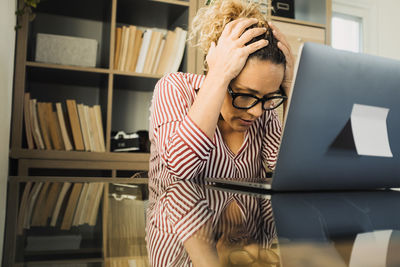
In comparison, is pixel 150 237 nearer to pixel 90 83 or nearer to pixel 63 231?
pixel 63 231

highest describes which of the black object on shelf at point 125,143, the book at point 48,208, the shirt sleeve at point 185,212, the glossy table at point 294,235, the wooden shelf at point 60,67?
the wooden shelf at point 60,67

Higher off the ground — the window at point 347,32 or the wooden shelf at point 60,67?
the window at point 347,32

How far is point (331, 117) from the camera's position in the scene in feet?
2.20

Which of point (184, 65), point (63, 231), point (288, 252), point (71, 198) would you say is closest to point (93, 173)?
point (184, 65)

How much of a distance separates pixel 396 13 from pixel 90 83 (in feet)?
9.78

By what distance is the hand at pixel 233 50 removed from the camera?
3.54 feet

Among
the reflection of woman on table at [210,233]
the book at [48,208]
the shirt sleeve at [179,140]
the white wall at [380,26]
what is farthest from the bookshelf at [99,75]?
the reflection of woman on table at [210,233]

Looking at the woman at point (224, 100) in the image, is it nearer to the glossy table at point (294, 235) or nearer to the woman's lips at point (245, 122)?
the woman's lips at point (245, 122)

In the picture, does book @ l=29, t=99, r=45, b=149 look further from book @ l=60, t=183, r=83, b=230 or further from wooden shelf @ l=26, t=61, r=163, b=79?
book @ l=60, t=183, r=83, b=230

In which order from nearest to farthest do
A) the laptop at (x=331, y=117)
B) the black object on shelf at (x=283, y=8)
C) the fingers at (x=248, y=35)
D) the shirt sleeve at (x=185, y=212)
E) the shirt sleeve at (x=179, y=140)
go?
the shirt sleeve at (x=185, y=212), the laptop at (x=331, y=117), the shirt sleeve at (x=179, y=140), the fingers at (x=248, y=35), the black object on shelf at (x=283, y=8)

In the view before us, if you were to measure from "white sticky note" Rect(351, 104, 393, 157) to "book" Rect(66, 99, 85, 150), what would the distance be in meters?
1.80

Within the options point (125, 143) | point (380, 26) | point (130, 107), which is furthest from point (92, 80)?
point (380, 26)

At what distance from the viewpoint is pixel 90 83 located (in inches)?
98.1

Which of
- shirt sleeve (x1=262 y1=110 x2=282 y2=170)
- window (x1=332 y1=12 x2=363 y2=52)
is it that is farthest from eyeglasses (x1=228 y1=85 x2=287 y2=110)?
window (x1=332 y1=12 x2=363 y2=52)
